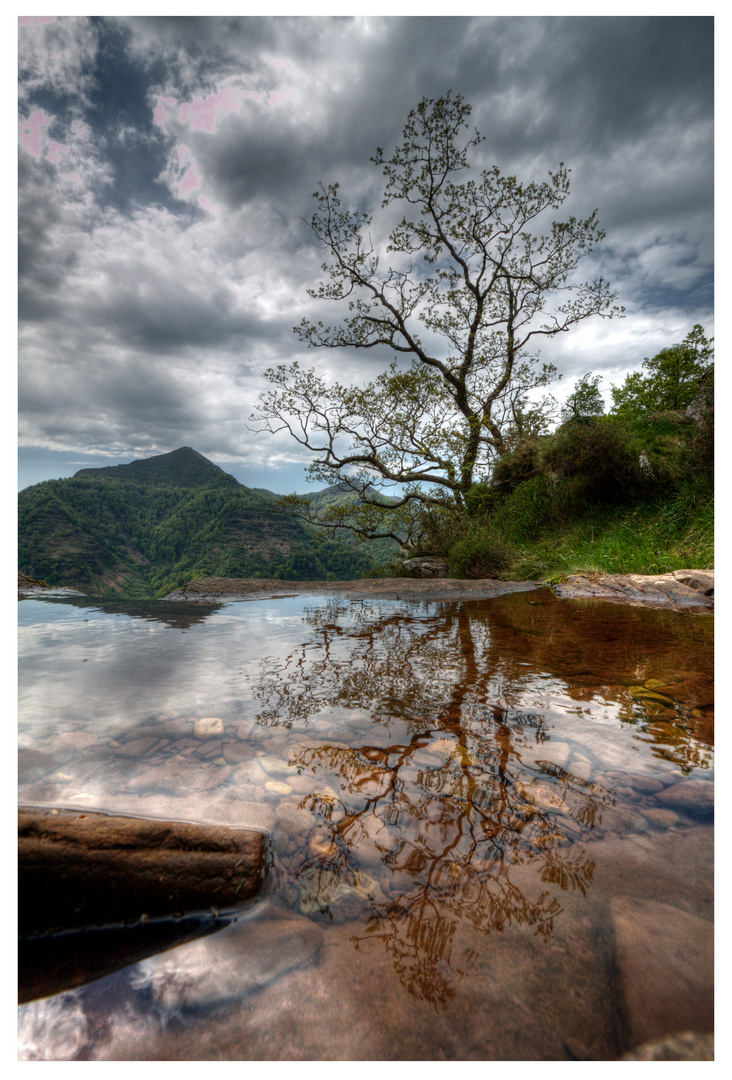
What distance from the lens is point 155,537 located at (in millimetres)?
Answer: 83562

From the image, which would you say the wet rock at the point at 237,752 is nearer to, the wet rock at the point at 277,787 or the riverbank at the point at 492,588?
the wet rock at the point at 277,787

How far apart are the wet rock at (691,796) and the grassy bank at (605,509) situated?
244 inches

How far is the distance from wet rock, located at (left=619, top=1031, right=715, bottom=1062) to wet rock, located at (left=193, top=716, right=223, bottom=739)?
1.87m

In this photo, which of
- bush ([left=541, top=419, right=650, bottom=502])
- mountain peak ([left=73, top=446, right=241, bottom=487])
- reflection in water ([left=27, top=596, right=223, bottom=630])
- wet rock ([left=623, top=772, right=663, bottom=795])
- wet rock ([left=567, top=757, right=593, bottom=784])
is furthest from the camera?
mountain peak ([left=73, top=446, right=241, bottom=487])

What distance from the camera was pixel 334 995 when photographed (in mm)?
1001

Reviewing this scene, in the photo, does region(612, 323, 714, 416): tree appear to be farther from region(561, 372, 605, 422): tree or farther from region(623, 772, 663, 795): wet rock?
region(623, 772, 663, 795): wet rock

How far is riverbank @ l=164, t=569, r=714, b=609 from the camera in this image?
213 inches

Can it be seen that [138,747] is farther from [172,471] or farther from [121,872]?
[172,471]

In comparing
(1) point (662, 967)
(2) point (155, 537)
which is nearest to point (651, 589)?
(1) point (662, 967)

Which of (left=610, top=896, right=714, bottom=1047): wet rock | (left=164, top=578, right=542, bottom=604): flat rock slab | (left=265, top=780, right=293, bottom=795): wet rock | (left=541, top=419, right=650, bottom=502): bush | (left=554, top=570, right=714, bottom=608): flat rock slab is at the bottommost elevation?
(left=610, top=896, right=714, bottom=1047): wet rock

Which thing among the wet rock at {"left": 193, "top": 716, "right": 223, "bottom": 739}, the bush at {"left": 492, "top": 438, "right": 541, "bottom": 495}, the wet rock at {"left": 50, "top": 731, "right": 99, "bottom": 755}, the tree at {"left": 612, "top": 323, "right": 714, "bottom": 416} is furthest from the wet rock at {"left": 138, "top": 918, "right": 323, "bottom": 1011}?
the tree at {"left": 612, "top": 323, "right": 714, "bottom": 416}

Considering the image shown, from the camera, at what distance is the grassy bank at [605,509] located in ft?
25.0

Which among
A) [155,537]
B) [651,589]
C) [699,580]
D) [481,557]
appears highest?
[155,537]

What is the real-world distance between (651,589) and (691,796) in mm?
4923
